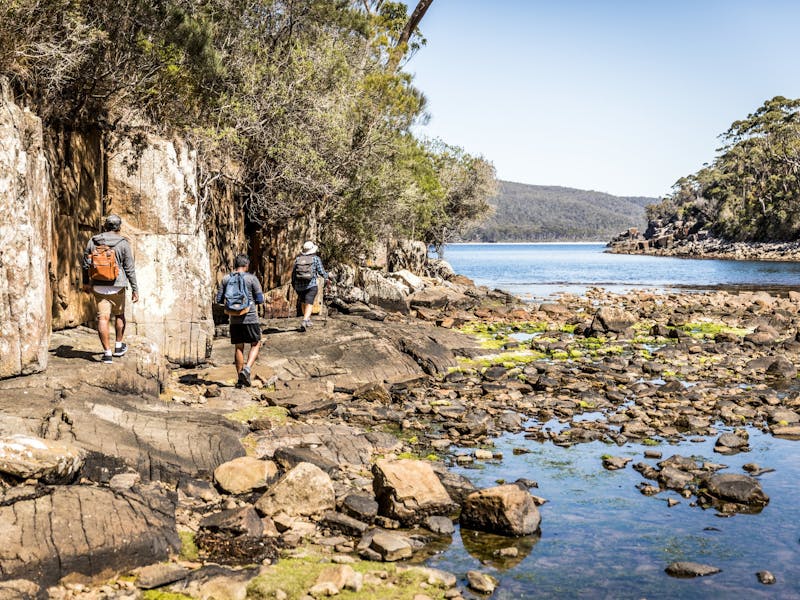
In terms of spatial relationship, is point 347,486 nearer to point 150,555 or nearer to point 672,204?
point 150,555

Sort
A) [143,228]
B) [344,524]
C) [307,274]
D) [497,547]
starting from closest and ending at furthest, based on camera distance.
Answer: [497,547] < [344,524] < [143,228] < [307,274]

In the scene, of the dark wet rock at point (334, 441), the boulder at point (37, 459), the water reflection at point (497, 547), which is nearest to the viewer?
the boulder at point (37, 459)

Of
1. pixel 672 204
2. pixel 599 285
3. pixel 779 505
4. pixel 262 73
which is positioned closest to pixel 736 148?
pixel 672 204

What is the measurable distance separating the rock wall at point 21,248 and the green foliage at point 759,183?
104 m

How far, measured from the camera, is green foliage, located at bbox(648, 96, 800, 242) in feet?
330

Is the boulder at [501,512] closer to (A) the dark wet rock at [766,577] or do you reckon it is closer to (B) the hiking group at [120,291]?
(A) the dark wet rock at [766,577]

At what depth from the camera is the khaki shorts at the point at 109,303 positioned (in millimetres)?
12180

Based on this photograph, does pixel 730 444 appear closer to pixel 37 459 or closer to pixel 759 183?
pixel 37 459

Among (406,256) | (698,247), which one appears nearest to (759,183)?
(698,247)

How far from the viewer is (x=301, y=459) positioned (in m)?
10.0

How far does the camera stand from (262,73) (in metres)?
20.4

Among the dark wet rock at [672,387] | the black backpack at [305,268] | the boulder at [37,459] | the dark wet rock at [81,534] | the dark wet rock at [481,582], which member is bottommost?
the dark wet rock at [481,582]

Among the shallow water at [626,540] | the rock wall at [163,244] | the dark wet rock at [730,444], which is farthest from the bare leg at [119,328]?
the dark wet rock at [730,444]

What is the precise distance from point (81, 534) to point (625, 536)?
5.71 m
